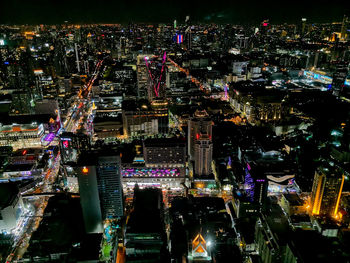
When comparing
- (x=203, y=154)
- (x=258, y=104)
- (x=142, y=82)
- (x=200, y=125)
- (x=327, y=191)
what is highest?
(x=142, y=82)

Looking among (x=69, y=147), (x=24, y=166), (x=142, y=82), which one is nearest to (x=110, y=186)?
(x=69, y=147)

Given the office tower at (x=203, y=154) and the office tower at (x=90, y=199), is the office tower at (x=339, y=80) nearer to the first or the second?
the office tower at (x=203, y=154)

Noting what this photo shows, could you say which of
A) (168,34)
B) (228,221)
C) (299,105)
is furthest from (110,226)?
(168,34)

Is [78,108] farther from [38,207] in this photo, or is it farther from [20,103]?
[38,207]

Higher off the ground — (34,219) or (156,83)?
(156,83)

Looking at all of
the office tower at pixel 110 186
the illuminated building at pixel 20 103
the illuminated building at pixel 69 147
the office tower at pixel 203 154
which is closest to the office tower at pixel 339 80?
the office tower at pixel 203 154

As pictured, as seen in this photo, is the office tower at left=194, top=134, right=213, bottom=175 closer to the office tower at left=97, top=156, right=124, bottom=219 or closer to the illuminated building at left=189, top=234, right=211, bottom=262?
the office tower at left=97, top=156, right=124, bottom=219

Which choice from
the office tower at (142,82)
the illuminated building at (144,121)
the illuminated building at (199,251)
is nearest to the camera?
the illuminated building at (199,251)
